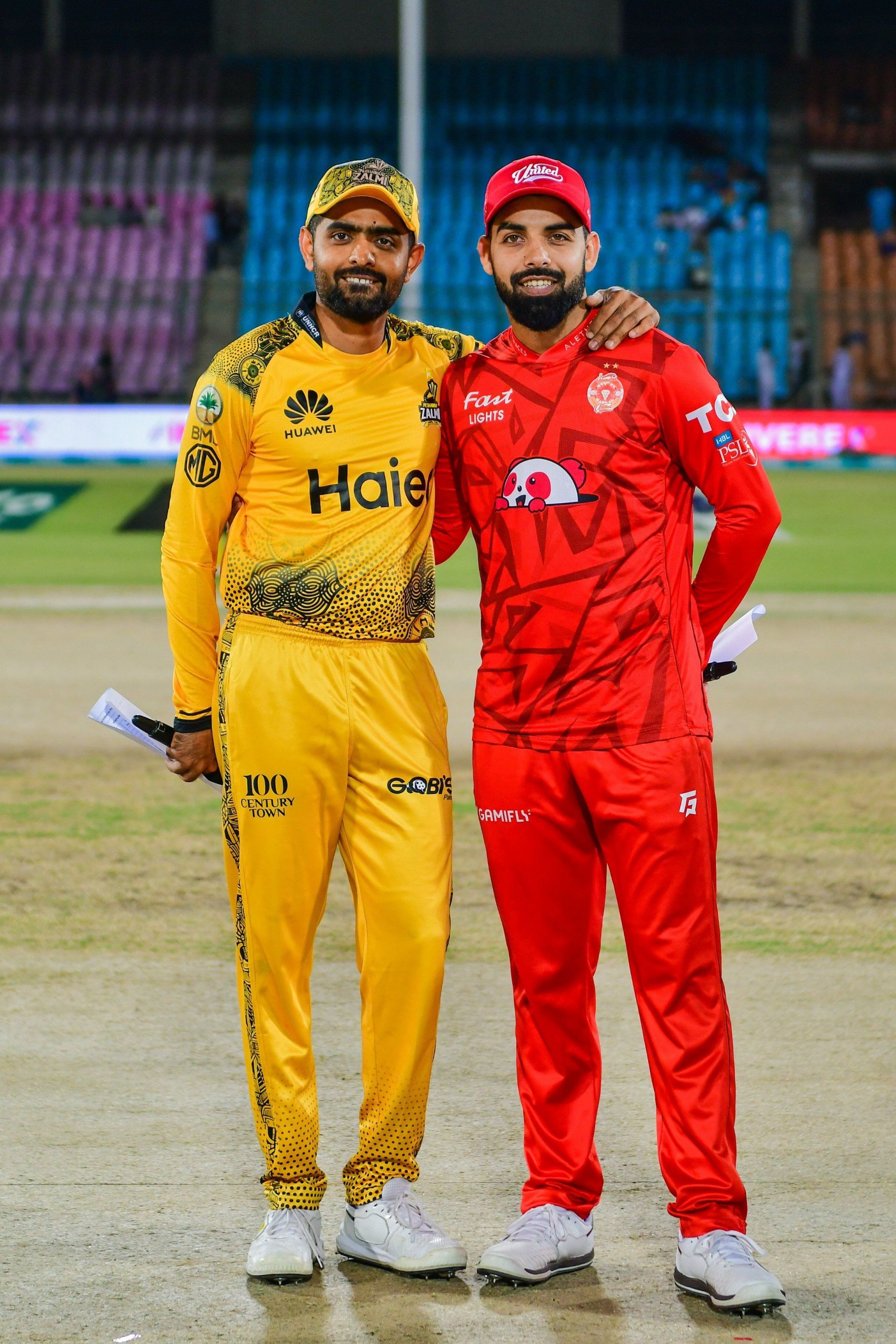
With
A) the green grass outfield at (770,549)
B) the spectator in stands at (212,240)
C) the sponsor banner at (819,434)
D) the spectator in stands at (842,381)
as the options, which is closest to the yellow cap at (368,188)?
the green grass outfield at (770,549)

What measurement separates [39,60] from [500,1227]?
4084 centimetres

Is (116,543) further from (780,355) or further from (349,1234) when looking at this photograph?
(780,355)

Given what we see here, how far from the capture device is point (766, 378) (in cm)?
2998

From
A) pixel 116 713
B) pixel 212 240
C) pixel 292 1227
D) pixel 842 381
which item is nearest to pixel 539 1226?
pixel 292 1227

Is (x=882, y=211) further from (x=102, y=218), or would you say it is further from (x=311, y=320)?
(x=311, y=320)

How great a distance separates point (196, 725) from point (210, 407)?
779 millimetres

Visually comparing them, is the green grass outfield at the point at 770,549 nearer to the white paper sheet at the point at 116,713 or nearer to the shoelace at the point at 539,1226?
the white paper sheet at the point at 116,713

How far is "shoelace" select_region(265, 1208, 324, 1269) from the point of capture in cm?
386

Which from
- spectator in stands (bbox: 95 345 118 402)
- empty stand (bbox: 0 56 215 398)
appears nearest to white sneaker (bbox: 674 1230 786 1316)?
→ spectator in stands (bbox: 95 345 118 402)

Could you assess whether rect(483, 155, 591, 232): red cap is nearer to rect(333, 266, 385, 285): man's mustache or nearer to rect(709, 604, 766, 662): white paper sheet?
rect(333, 266, 385, 285): man's mustache

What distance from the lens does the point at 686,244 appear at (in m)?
34.7

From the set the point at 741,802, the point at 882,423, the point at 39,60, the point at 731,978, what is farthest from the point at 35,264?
the point at 731,978

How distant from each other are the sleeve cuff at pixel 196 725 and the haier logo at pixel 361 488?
1.93ft

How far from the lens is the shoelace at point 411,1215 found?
3.90 metres
